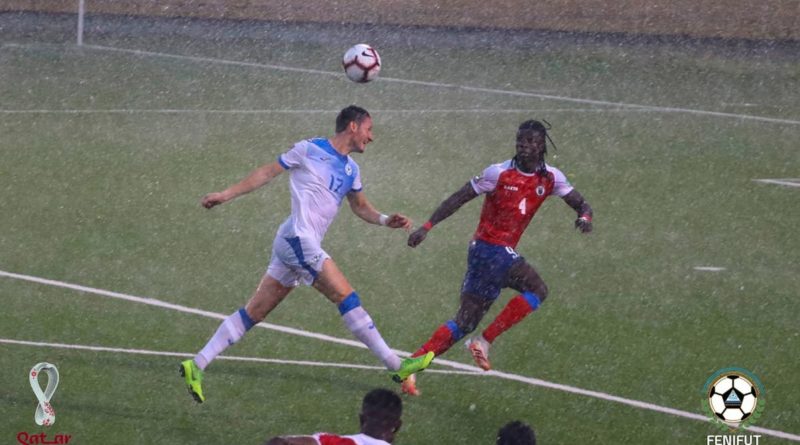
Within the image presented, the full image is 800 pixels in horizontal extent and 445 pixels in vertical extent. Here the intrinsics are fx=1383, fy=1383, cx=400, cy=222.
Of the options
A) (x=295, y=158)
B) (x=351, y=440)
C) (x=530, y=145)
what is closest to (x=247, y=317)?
(x=295, y=158)

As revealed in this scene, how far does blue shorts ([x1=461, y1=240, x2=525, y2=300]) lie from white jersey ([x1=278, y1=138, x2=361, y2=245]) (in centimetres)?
124

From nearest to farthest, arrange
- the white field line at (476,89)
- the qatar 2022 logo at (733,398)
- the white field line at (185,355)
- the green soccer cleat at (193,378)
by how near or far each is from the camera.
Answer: the green soccer cleat at (193,378), the qatar 2022 logo at (733,398), the white field line at (185,355), the white field line at (476,89)

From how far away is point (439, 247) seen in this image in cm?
1653

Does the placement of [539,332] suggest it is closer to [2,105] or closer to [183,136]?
[183,136]

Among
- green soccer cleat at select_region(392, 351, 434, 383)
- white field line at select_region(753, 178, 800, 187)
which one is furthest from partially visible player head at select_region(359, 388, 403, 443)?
white field line at select_region(753, 178, 800, 187)

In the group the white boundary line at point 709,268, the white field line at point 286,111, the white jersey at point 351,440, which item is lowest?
the white jersey at point 351,440

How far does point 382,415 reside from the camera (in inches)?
267

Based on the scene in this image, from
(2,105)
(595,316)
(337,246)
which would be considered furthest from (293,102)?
(595,316)

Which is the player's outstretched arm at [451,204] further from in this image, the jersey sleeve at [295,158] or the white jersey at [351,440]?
the white jersey at [351,440]

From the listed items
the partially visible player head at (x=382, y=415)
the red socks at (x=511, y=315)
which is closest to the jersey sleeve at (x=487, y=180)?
the red socks at (x=511, y=315)

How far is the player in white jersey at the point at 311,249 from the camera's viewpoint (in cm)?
1066

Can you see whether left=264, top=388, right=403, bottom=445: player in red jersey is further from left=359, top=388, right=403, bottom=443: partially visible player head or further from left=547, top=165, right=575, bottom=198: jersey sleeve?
left=547, top=165, right=575, bottom=198: jersey sleeve

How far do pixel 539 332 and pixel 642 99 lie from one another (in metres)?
15.8

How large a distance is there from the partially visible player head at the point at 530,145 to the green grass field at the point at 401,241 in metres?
1.81
